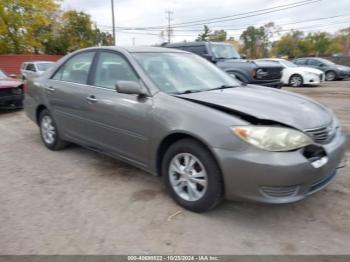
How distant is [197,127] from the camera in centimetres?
305

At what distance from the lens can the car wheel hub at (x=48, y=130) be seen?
5.24 metres

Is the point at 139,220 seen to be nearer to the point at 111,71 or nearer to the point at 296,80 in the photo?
the point at 111,71

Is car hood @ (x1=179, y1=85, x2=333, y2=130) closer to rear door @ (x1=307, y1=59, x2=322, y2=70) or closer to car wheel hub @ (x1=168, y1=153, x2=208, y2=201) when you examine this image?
car wheel hub @ (x1=168, y1=153, x2=208, y2=201)

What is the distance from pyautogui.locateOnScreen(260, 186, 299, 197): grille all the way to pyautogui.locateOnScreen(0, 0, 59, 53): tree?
1197 inches

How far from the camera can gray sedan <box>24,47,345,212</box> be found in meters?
2.82

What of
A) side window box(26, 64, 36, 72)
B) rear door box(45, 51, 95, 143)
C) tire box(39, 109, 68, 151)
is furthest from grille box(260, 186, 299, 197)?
side window box(26, 64, 36, 72)

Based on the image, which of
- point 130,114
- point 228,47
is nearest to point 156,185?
point 130,114

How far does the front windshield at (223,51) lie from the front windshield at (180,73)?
7088 mm

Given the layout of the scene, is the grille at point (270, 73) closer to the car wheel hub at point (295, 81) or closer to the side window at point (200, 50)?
the side window at point (200, 50)

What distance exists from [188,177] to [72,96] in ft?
7.13

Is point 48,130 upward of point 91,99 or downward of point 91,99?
downward

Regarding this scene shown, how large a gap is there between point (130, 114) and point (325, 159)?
6.48 ft

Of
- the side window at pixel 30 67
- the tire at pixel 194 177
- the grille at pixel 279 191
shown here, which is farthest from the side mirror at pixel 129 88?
the side window at pixel 30 67

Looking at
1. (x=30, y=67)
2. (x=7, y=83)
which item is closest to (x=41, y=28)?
(x=30, y=67)
